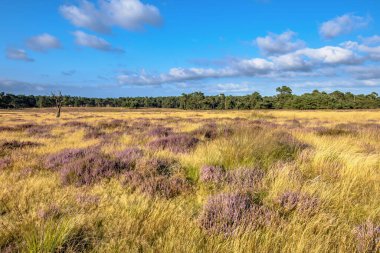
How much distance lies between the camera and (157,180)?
494 centimetres

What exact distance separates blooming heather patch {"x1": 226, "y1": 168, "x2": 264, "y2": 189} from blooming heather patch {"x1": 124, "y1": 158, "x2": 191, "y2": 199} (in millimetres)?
736

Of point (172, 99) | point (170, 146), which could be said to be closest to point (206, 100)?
point (172, 99)

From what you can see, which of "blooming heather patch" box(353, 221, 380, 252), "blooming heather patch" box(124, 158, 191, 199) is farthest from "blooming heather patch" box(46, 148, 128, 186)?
"blooming heather patch" box(353, 221, 380, 252)

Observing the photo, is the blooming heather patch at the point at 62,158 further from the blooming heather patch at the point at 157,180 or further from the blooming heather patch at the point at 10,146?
the blooming heather patch at the point at 10,146

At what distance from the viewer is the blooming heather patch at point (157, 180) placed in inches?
180

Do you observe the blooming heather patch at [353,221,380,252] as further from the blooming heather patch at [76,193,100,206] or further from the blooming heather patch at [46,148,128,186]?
the blooming heather patch at [46,148,128,186]

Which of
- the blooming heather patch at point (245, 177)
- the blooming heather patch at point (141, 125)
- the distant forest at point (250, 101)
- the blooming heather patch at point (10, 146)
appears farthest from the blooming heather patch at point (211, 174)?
the distant forest at point (250, 101)

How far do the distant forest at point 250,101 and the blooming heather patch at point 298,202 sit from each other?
67.2 meters

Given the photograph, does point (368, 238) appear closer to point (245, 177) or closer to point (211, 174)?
point (245, 177)

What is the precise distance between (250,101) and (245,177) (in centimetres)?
11606

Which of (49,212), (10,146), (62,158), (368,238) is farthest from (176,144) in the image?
(368,238)

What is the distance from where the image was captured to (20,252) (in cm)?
262

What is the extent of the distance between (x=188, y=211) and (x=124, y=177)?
1855 mm

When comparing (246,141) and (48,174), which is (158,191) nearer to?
(48,174)
